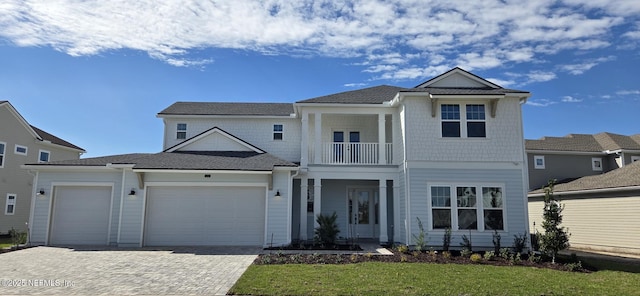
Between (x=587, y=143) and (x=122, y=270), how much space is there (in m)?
27.2

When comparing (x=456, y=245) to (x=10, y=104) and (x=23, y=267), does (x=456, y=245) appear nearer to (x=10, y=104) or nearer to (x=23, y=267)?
(x=23, y=267)

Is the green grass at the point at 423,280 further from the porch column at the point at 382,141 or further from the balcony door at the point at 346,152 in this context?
the balcony door at the point at 346,152

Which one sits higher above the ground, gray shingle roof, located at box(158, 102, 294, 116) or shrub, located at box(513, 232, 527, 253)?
gray shingle roof, located at box(158, 102, 294, 116)

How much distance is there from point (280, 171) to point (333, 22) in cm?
573

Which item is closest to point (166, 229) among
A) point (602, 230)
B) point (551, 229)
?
point (551, 229)

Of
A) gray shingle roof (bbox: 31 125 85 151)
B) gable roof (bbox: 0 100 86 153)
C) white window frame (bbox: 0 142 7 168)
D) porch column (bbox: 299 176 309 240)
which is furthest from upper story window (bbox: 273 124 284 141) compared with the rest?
gray shingle roof (bbox: 31 125 85 151)

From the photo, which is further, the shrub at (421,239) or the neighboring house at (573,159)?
the neighboring house at (573,159)

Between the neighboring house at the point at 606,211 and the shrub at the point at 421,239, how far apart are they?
26.6 ft

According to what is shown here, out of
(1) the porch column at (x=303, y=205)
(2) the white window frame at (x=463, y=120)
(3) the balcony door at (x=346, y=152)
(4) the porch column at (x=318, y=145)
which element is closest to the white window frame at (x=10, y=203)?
(1) the porch column at (x=303, y=205)

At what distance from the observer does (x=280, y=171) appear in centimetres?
1485

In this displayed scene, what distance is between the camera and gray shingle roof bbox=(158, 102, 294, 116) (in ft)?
63.0

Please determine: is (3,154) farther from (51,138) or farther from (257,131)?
(257,131)

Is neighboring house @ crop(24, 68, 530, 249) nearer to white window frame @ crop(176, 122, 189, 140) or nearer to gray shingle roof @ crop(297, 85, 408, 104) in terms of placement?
gray shingle roof @ crop(297, 85, 408, 104)

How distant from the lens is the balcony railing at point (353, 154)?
→ 1634 cm
